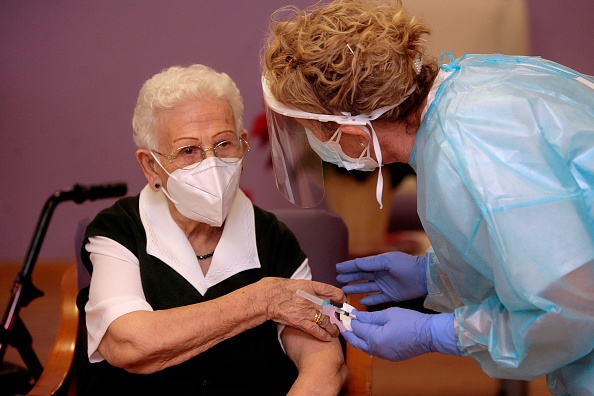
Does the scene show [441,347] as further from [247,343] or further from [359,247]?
[359,247]

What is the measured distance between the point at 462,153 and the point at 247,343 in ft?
2.79

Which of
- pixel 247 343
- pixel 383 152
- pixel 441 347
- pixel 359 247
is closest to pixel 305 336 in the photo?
pixel 247 343

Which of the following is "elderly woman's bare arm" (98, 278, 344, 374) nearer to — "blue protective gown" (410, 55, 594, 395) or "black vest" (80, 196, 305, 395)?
"black vest" (80, 196, 305, 395)

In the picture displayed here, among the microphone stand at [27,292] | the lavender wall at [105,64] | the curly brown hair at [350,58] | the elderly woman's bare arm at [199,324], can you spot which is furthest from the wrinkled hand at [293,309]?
the lavender wall at [105,64]

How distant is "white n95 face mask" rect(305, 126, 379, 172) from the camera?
1640 millimetres

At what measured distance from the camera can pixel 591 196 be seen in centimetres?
134

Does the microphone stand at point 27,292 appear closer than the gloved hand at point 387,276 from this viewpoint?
No

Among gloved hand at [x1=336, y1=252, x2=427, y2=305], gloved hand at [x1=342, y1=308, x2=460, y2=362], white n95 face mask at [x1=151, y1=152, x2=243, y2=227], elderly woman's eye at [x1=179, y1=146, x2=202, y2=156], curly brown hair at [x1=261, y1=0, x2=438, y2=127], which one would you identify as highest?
curly brown hair at [x1=261, y1=0, x2=438, y2=127]

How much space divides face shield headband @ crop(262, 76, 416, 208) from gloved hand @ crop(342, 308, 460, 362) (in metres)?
0.27

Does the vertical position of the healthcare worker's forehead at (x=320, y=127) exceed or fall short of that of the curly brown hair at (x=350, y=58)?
it falls short

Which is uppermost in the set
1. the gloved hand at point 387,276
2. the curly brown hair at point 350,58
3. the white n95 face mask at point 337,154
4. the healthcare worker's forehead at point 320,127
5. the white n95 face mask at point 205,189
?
the curly brown hair at point 350,58

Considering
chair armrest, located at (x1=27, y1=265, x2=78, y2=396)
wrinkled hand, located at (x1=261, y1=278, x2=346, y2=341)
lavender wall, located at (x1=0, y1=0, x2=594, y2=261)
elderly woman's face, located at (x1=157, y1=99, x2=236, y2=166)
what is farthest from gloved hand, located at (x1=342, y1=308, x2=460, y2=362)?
lavender wall, located at (x1=0, y1=0, x2=594, y2=261)

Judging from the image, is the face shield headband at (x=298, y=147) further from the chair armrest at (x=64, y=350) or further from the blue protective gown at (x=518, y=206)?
the chair armrest at (x=64, y=350)

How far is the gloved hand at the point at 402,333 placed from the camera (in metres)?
1.55
